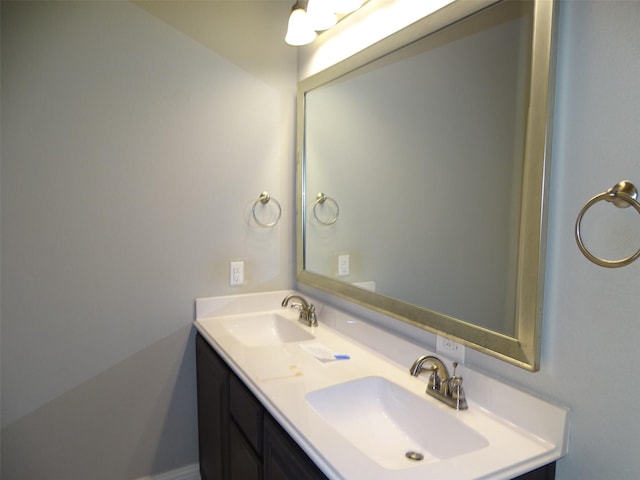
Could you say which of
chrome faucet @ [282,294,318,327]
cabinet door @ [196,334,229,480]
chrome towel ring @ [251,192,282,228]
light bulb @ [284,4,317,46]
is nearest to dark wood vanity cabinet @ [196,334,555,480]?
cabinet door @ [196,334,229,480]

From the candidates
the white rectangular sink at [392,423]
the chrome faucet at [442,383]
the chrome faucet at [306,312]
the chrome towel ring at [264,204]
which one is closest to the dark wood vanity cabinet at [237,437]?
the white rectangular sink at [392,423]

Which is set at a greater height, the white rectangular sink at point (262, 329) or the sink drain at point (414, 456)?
the white rectangular sink at point (262, 329)

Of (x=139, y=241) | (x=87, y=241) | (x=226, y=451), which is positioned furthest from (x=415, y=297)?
(x=87, y=241)

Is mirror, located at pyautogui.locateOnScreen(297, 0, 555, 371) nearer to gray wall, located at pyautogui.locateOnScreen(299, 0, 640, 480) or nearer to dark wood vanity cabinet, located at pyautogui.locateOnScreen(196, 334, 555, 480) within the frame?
gray wall, located at pyautogui.locateOnScreen(299, 0, 640, 480)

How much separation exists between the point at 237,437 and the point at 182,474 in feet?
2.50

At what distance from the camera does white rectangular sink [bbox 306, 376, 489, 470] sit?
43.1 inches

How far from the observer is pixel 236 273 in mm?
2045

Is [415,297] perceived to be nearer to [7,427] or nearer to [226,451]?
[226,451]

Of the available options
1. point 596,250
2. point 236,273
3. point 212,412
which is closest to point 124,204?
point 236,273

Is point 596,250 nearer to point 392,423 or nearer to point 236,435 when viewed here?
point 392,423

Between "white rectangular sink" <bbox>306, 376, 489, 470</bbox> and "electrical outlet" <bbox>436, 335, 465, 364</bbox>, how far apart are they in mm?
146

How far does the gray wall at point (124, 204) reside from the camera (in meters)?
1.68

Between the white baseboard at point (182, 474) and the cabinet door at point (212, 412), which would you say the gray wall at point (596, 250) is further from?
the white baseboard at point (182, 474)

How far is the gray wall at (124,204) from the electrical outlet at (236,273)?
3 cm
